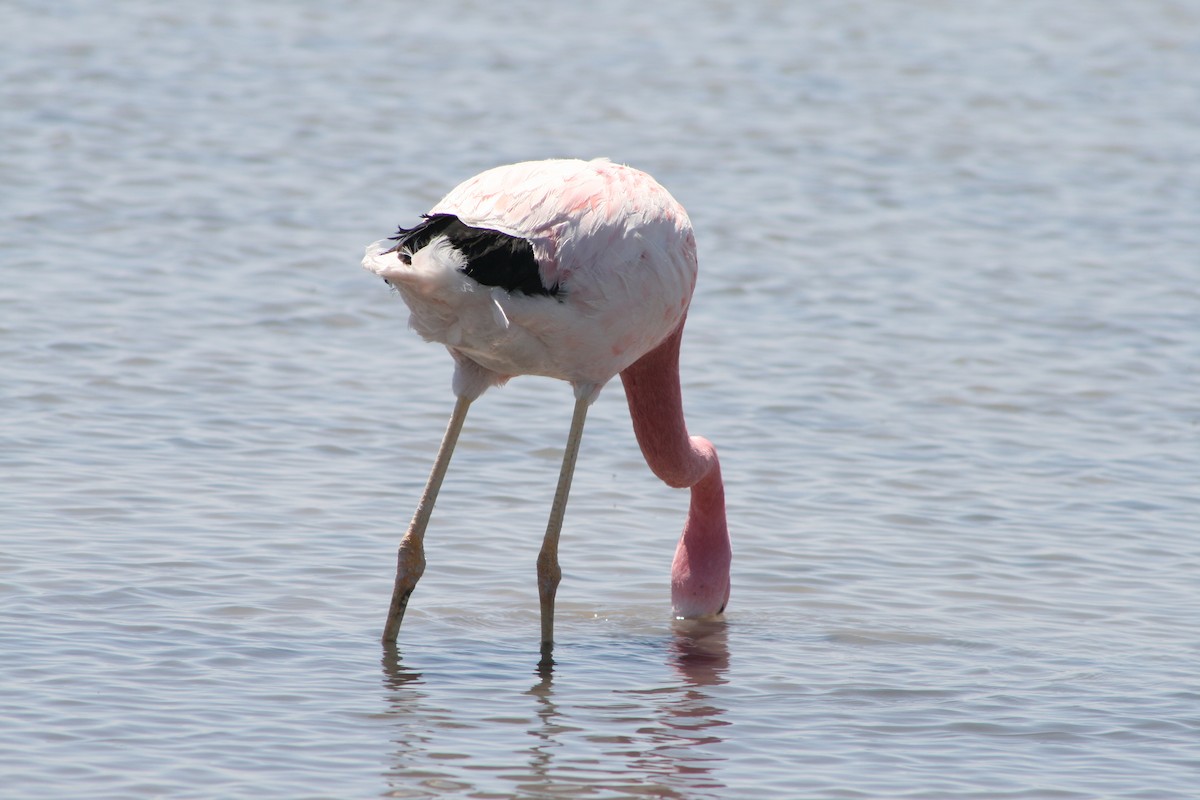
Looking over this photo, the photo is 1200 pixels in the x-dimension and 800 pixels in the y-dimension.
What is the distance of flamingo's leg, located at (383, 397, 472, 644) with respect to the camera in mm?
7258

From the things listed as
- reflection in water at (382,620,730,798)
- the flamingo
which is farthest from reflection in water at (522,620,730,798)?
the flamingo

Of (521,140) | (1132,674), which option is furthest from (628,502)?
(521,140)

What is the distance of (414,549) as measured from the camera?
729 centimetres

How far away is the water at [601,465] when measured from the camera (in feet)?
21.2

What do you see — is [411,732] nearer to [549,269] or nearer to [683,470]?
[549,269]

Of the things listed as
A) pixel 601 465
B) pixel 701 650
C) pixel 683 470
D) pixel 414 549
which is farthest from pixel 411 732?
pixel 601 465

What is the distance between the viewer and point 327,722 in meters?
6.41

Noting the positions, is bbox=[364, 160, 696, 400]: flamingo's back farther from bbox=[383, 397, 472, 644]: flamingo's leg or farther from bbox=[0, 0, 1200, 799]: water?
bbox=[0, 0, 1200, 799]: water

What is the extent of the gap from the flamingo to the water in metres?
0.92

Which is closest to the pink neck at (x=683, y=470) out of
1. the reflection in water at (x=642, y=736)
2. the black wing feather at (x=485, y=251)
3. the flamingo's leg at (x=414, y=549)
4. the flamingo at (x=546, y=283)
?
the flamingo at (x=546, y=283)

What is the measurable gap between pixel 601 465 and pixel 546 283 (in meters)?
3.64

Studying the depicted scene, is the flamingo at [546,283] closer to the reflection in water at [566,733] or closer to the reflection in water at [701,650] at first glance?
the reflection in water at [566,733]

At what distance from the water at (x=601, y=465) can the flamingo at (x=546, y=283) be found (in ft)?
3.01

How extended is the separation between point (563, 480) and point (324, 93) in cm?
1474
